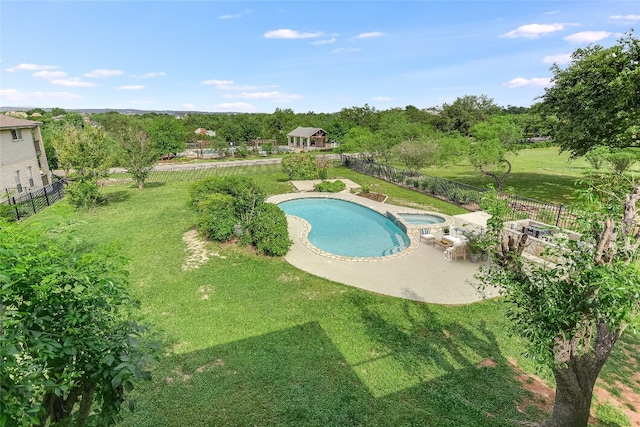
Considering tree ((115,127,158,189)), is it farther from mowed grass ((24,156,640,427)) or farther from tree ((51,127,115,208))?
mowed grass ((24,156,640,427))

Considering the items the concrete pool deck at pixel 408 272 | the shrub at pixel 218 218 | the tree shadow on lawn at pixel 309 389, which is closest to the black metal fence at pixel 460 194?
the concrete pool deck at pixel 408 272

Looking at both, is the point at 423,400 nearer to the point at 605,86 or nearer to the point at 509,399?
the point at 509,399

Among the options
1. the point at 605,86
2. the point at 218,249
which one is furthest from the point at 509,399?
the point at 605,86

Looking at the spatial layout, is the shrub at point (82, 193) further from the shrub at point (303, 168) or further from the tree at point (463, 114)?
the tree at point (463, 114)

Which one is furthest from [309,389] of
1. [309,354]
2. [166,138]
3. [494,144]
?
[166,138]

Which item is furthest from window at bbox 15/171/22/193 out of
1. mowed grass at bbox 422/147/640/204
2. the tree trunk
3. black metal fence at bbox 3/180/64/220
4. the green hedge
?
mowed grass at bbox 422/147/640/204
